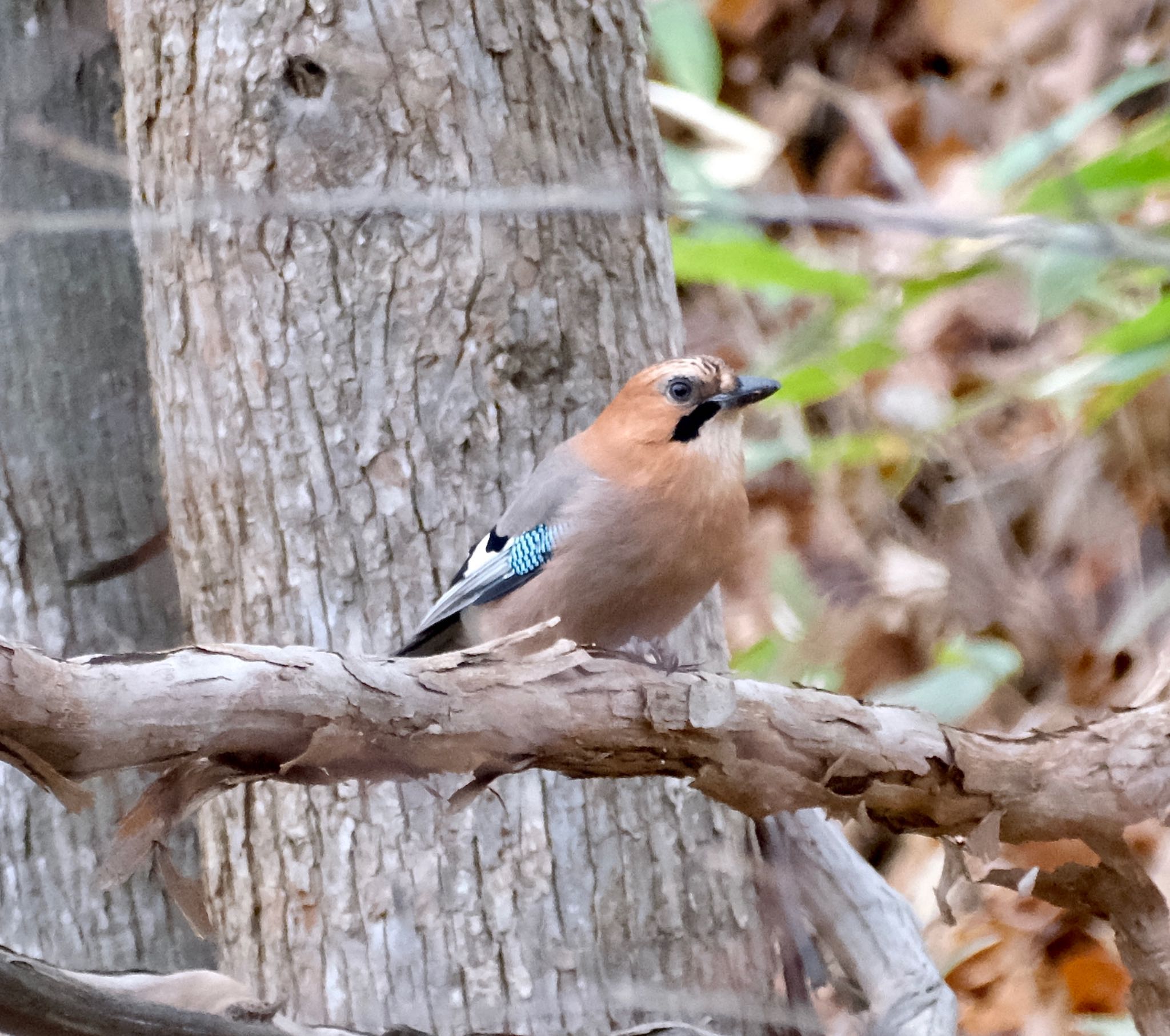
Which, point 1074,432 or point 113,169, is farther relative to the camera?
point 1074,432

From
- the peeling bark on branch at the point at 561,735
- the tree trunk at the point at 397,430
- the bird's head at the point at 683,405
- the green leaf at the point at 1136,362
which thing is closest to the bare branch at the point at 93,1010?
the peeling bark on branch at the point at 561,735

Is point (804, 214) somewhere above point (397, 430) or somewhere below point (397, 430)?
below

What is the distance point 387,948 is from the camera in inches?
96.1

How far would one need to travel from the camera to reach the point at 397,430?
8.23 feet

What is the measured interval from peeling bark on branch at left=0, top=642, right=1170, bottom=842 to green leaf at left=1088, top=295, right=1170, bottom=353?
831 mm

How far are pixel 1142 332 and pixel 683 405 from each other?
0.89 m

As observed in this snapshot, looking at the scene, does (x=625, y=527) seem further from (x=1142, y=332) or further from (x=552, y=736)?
(x=1142, y=332)

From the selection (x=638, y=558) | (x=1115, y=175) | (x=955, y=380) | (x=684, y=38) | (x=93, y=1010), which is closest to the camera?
(x=93, y=1010)

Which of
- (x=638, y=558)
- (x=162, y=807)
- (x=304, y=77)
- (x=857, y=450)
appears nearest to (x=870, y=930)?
(x=638, y=558)

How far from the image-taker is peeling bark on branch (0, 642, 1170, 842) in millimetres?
1462

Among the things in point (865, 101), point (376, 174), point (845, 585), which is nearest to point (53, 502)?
point (376, 174)

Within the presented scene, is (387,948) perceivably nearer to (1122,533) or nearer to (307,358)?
(307,358)

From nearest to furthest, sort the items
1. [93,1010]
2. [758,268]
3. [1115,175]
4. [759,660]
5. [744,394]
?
[93,1010], [1115,175], [744,394], [758,268], [759,660]

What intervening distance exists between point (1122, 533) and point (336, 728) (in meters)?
3.61
